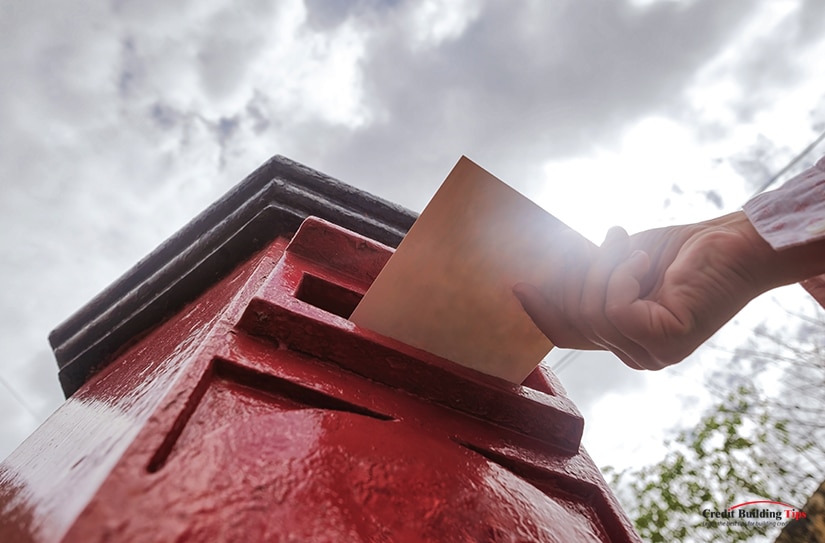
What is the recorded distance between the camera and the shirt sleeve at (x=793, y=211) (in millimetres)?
737

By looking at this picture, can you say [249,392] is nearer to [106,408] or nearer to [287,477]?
[287,477]

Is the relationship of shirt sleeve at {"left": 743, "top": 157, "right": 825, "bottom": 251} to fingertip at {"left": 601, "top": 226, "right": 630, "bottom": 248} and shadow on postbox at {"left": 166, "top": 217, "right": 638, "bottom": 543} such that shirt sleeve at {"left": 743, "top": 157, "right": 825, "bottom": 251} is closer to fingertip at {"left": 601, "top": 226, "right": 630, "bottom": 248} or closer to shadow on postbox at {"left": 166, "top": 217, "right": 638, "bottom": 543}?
fingertip at {"left": 601, "top": 226, "right": 630, "bottom": 248}

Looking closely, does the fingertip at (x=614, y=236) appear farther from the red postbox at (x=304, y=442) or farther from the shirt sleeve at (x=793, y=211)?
the red postbox at (x=304, y=442)

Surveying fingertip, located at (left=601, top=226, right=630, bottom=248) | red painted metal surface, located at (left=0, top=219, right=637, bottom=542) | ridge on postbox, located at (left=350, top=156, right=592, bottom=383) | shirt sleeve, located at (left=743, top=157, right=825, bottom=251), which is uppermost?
shirt sleeve, located at (left=743, top=157, right=825, bottom=251)

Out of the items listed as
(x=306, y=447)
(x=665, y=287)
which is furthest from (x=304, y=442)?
(x=665, y=287)

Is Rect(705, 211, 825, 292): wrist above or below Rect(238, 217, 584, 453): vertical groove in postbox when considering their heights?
above

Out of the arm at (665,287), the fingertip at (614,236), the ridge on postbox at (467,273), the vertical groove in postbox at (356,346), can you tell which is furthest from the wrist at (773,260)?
the vertical groove in postbox at (356,346)

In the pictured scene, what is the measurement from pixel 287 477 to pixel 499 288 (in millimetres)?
444

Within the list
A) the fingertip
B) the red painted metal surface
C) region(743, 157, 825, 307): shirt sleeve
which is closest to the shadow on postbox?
the red painted metal surface

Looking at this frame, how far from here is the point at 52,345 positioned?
1.65m

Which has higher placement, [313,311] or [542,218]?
[542,218]

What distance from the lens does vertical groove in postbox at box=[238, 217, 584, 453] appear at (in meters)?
0.76

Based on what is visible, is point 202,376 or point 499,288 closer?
point 202,376

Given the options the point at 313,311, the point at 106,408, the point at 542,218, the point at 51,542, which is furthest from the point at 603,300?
the point at 106,408
